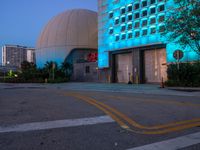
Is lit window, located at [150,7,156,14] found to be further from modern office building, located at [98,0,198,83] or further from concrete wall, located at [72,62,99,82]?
concrete wall, located at [72,62,99,82]

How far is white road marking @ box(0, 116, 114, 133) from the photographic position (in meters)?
5.55

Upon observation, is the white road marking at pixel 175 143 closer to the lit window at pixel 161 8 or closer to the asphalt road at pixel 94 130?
the asphalt road at pixel 94 130

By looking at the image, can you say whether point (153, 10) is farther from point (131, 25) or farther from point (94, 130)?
point (94, 130)

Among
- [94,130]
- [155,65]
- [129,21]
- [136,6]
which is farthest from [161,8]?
[94,130]

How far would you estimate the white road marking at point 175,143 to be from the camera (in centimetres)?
414

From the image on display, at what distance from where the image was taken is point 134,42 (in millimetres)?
34312

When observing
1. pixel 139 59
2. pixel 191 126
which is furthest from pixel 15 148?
pixel 139 59

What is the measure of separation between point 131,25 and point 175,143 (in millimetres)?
31991

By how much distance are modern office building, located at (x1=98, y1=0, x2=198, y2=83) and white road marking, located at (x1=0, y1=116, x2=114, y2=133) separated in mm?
23342

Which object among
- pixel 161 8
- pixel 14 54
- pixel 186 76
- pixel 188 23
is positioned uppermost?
pixel 14 54

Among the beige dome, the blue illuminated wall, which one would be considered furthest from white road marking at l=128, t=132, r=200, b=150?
the beige dome

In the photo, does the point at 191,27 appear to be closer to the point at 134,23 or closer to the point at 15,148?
the point at 15,148

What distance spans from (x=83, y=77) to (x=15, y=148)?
44.9 m

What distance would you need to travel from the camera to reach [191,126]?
581 centimetres
